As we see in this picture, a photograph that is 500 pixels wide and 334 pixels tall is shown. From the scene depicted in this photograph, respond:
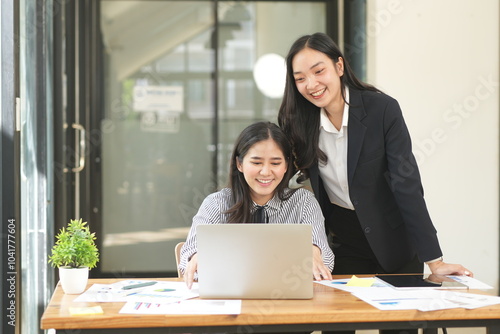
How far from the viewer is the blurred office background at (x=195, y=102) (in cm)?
384

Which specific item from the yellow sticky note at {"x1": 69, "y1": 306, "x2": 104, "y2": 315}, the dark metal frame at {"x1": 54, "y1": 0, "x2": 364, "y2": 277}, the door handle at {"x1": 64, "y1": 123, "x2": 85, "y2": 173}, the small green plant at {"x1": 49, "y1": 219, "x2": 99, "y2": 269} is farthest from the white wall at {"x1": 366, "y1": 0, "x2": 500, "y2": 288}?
the yellow sticky note at {"x1": 69, "y1": 306, "x2": 104, "y2": 315}

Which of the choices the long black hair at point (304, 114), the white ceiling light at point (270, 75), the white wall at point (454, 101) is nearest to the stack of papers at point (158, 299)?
the long black hair at point (304, 114)

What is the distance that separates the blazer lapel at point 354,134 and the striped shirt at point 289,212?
0.19 meters

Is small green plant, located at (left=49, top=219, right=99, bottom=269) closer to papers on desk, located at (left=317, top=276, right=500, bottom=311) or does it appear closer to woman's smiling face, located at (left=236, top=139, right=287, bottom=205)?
woman's smiling face, located at (left=236, top=139, right=287, bottom=205)

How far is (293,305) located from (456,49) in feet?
10.5

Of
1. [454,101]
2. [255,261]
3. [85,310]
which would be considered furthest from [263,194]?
[454,101]

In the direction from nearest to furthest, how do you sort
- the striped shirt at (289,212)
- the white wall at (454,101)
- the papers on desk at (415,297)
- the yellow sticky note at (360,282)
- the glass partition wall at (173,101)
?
the papers on desk at (415,297) → the yellow sticky note at (360,282) → the striped shirt at (289,212) → the white wall at (454,101) → the glass partition wall at (173,101)

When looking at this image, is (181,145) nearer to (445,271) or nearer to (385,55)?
(385,55)

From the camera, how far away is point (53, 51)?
3.59 meters

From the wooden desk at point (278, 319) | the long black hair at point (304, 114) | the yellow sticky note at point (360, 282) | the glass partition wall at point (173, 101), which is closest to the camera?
the wooden desk at point (278, 319)

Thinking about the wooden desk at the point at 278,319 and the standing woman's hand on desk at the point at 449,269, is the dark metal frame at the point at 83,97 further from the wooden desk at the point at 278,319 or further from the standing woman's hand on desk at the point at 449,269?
the standing woman's hand on desk at the point at 449,269

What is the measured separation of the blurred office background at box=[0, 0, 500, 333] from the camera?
3.84m

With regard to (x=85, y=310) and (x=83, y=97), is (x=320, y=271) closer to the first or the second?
(x=85, y=310)

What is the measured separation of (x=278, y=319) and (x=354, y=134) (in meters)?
1.00
